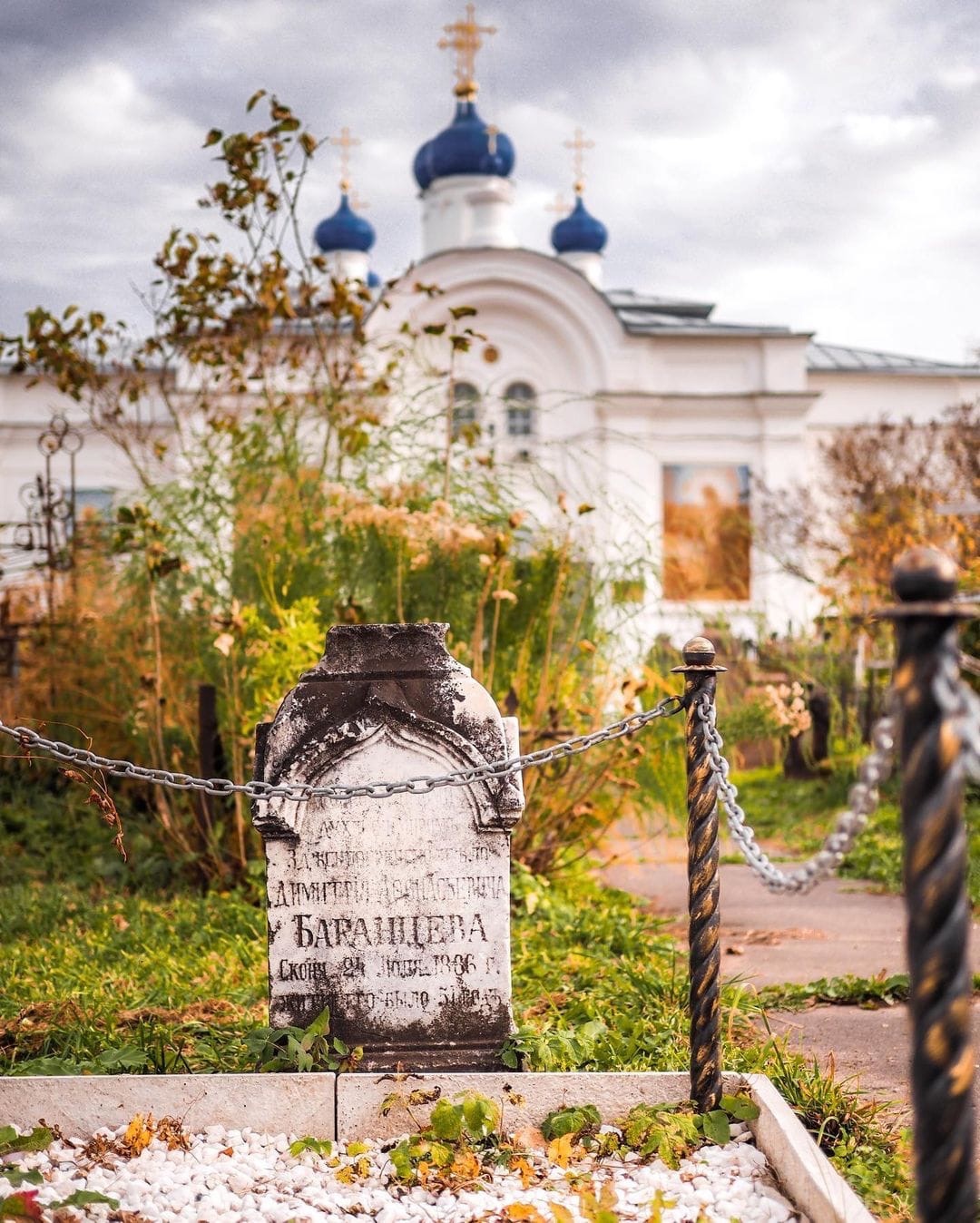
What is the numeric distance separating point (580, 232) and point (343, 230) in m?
5.95

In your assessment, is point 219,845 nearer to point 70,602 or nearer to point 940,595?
point 70,602

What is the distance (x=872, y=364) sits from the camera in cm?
2958

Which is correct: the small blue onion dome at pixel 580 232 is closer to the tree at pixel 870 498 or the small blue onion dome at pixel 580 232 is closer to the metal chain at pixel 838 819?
the tree at pixel 870 498

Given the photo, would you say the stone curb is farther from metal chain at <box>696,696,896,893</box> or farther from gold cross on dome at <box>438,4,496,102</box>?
gold cross on dome at <box>438,4,496,102</box>

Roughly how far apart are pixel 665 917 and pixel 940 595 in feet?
14.8

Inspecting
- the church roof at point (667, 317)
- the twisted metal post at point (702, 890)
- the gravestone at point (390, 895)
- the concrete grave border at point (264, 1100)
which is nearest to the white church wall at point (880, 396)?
the church roof at point (667, 317)

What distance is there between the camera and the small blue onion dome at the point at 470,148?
2900cm

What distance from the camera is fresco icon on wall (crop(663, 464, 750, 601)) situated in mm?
24109

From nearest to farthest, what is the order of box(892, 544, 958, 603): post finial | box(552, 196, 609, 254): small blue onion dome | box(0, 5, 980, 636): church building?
box(892, 544, 958, 603): post finial, box(0, 5, 980, 636): church building, box(552, 196, 609, 254): small blue onion dome

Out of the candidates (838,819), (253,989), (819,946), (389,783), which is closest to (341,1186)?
(389,783)

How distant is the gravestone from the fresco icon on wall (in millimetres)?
20022

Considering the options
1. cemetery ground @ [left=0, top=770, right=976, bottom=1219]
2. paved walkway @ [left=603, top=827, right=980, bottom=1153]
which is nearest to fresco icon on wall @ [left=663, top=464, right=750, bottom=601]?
paved walkway @ [left=603, top=827, right=980, bottom=1153]

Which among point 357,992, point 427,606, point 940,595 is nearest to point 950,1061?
point 940,595

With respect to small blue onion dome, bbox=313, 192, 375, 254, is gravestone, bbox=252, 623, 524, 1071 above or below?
below
